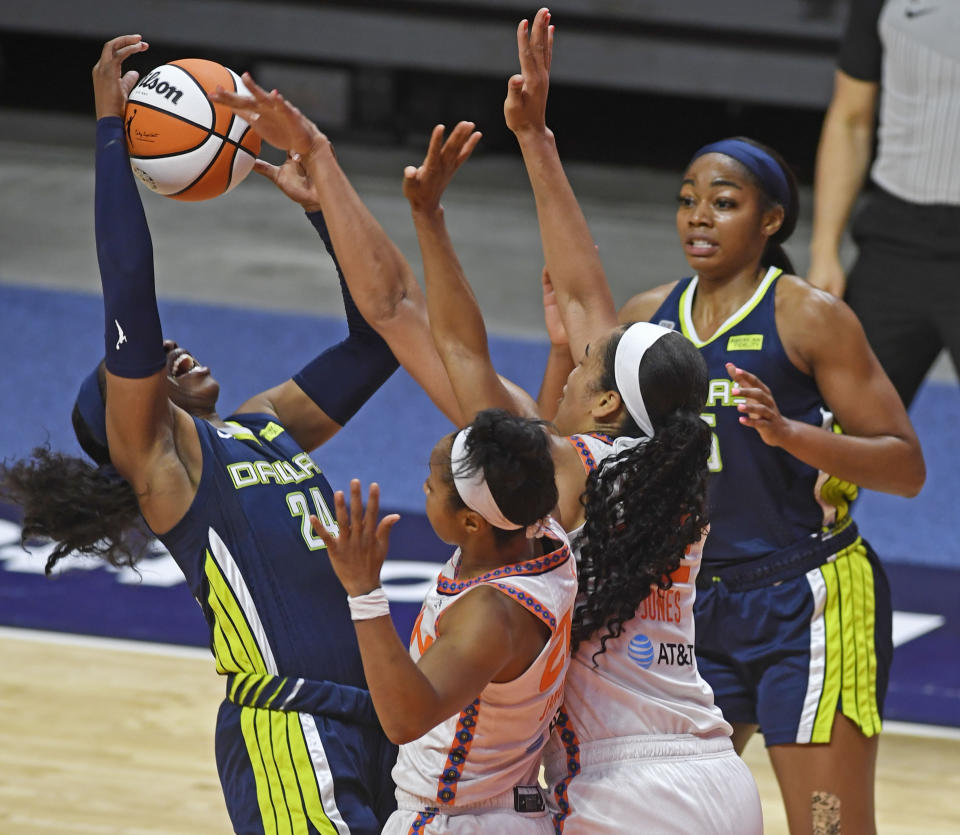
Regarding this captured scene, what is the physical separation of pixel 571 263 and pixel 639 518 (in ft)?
2.59

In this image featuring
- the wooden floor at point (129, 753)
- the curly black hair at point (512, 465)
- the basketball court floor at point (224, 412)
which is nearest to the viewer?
the curly black hair at point (512, 465)

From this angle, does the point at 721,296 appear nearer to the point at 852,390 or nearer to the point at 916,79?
the point at 852,390

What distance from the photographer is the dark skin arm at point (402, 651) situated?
219 cm

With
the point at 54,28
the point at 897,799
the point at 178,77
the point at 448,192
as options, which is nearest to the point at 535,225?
the point at 448,192

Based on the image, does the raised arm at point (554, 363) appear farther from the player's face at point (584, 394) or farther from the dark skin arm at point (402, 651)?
the dark skin arm at point (402, 651)

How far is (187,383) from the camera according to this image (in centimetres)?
319

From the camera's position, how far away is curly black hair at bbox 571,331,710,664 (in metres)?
2.60

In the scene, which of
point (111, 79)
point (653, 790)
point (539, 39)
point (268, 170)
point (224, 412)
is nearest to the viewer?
point (653, 790)

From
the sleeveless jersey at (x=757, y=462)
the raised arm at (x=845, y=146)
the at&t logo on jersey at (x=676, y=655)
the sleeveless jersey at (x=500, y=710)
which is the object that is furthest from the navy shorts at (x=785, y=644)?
the raised arm at (x=845, y=146)

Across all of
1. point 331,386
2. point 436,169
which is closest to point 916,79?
point 331,386

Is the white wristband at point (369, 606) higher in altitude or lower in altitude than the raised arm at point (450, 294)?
lower

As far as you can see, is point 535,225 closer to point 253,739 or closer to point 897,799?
point 897,799

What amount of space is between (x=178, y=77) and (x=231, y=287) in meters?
6.74

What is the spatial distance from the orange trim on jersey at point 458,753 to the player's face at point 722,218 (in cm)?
145
